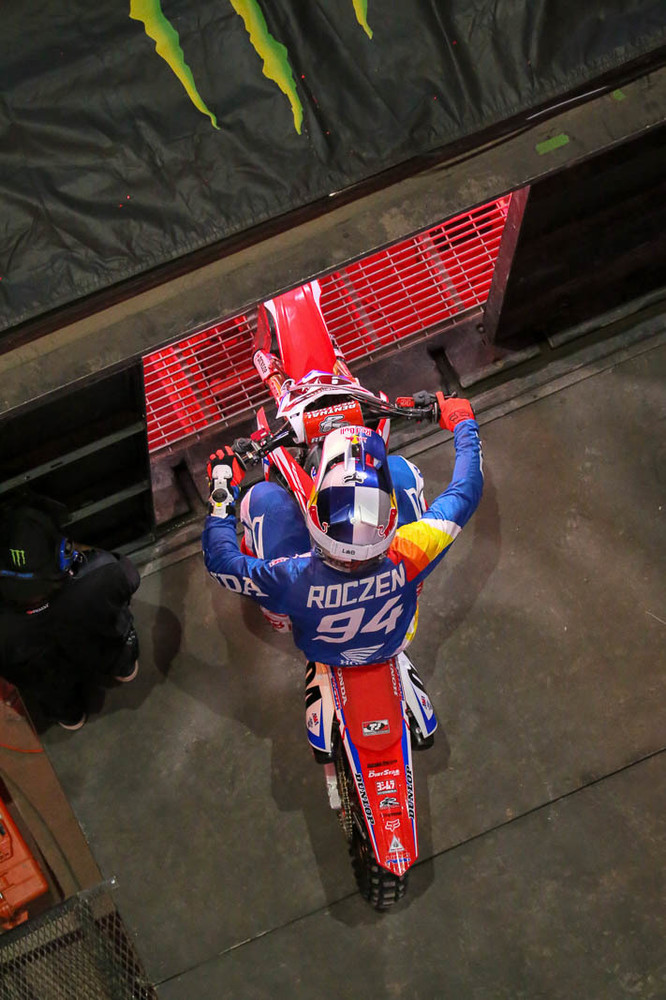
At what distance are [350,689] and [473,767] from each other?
3.92 feet

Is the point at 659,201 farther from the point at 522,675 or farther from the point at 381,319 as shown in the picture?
the point at 522,675

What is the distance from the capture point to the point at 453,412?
512 centimetres

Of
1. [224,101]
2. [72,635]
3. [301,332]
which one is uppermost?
[224,101]

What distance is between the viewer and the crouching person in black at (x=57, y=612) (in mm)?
4941

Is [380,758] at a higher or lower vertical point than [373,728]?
→ lower

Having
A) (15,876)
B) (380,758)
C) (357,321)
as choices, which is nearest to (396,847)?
(380,758)

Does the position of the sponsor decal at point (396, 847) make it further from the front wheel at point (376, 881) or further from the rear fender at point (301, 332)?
the rear fender at point (301, 332)

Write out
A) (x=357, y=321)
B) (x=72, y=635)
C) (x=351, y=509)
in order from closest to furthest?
(x=351, y=509), (x=72, y=635), (x=357, y=321)

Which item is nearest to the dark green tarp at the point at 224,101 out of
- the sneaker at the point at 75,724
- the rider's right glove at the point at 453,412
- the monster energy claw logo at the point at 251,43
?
the monster energy claw logo at the point at 251,43

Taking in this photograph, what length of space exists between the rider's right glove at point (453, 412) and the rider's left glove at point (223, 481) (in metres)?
1.02

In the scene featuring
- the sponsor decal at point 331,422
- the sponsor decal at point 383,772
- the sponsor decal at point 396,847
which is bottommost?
the sponsor decal at point 396,847

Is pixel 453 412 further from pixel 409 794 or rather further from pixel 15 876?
pixel 15 876

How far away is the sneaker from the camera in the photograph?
5.85 meters

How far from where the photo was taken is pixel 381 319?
6.47m
